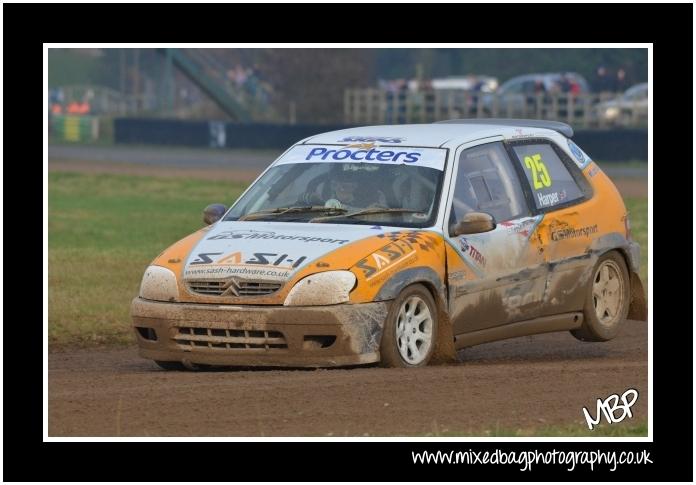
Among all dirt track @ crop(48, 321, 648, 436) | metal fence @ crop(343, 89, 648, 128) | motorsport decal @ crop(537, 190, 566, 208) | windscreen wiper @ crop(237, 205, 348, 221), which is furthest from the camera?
metal fence @ crop(343, 89, 648, 128)

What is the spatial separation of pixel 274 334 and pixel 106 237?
36.9 feet

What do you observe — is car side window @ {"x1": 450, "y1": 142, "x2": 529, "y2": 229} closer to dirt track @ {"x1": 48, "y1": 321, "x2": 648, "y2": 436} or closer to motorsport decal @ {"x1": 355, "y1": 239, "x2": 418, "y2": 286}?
motorsport decal @ {"x1": 355, "y1": 239, "x2": 418, "y2": 286}

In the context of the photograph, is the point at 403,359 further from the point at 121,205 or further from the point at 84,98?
the point at 84,98

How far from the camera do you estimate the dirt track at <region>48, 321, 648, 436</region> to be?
7230 mm

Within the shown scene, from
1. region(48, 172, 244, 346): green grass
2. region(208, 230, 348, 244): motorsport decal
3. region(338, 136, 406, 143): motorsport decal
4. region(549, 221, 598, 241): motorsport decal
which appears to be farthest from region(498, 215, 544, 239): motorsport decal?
region(48, 172, 244, 346): green grass

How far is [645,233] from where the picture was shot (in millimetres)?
20469

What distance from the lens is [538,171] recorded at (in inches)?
417

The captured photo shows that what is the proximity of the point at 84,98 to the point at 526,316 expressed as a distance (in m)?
57.9

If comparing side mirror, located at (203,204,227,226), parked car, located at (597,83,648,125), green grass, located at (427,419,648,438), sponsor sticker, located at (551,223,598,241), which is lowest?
green grass, located at (427,419,648,438)

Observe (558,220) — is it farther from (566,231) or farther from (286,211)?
(286,211)

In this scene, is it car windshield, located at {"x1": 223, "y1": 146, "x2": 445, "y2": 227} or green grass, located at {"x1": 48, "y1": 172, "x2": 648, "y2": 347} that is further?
green grass, located at {"x1": 48, "y1": 172, "x2": 648, "y2": 347}

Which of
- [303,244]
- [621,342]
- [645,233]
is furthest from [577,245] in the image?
[645,233]

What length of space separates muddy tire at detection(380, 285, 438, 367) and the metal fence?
35120mm

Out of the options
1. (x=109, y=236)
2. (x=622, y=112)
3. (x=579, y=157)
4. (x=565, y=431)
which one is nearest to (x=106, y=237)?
(x=109, y=236)
